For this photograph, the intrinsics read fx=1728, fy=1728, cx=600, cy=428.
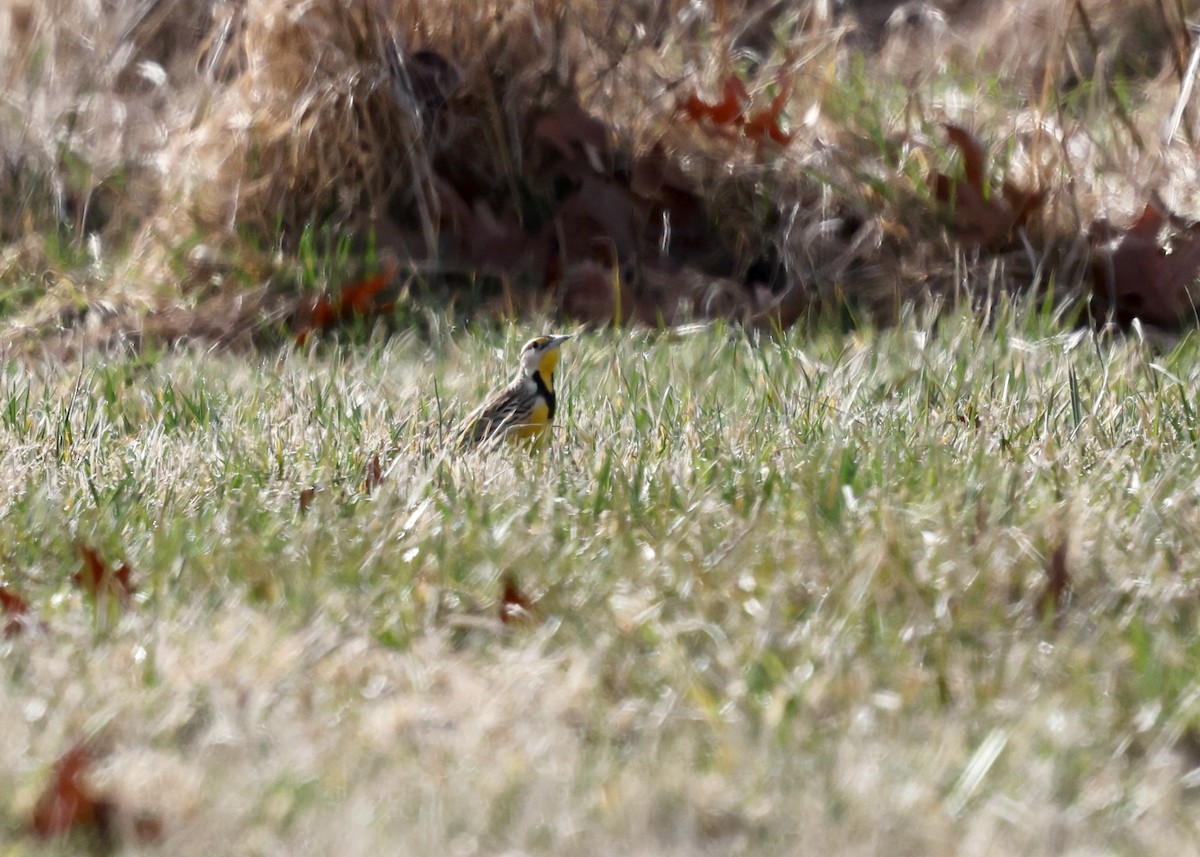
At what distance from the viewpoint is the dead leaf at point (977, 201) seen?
727 centimetres

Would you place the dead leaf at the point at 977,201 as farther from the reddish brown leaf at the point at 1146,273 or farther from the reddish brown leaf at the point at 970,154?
the reddish brown leaf at the point at 1146,273

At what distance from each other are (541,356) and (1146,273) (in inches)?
111

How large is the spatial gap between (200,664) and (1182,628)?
1879 millimetres

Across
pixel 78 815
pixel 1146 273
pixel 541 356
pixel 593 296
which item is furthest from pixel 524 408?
pixel 1146 273

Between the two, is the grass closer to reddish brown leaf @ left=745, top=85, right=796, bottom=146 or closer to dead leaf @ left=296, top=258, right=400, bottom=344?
dead leaf @ left=296, top=258, right=400, bottom=344

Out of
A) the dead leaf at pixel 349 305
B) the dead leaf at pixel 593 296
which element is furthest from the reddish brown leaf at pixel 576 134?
the dead leaf at pixel 349 305

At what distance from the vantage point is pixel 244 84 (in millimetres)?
8469

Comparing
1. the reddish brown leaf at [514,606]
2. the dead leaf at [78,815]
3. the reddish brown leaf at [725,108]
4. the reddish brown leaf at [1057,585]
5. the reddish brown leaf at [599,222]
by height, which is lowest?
→ the reddish brown leaf at [599,222]

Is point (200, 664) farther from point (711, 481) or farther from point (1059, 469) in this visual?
point (1059, 469)

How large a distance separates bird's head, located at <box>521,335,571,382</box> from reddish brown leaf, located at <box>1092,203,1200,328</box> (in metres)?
2.54

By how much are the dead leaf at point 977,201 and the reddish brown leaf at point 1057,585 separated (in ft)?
13.1

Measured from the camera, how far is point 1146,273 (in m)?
6.99

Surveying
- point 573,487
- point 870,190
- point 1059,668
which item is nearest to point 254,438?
point 573,487

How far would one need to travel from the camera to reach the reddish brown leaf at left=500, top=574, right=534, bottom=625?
11.5 feet
